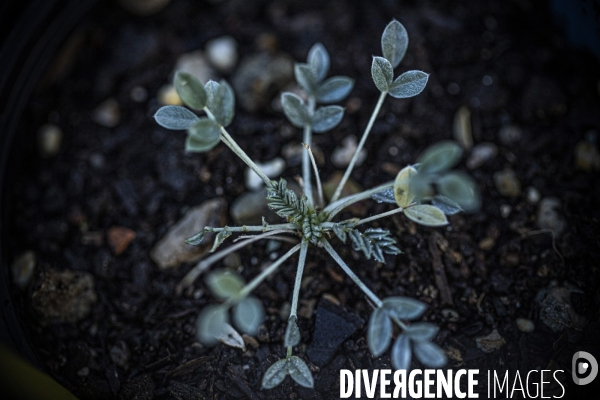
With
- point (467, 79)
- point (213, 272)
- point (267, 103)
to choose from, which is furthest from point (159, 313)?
point (467, 79)

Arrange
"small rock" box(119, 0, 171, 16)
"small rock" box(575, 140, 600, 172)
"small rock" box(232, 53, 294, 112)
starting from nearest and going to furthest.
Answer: "small rock" box(575, 140, 600, 172) → "small rock" box(232, 53, 294, 112) → "small rock" box(119, 0, 171, 16)

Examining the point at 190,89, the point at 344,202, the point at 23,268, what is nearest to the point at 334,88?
the point at 344,202

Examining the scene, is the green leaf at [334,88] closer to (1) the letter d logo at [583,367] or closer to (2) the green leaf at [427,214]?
(2) the green leaf at [427,214]

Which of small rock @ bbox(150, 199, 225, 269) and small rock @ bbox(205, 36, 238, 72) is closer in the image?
small rock @ bbox(150, 199, 225, 269)

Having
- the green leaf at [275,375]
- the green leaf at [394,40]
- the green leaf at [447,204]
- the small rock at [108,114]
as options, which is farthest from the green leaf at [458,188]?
the small rock at [108,114]

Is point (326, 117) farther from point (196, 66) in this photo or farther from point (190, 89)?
point (196, 66)

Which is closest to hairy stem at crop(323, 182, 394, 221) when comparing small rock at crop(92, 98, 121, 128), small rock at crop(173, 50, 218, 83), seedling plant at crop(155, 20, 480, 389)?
seedling plant at crop(155, 20, 480, 389)

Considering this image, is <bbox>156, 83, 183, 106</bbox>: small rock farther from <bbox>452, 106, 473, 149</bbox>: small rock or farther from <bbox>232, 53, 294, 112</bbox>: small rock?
<bbox>452, 106, 473, 149</bbox>: small rock

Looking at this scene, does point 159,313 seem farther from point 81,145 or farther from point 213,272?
point 81,145
